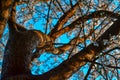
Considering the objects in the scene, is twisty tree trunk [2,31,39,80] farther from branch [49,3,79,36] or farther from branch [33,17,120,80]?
branch [49,3,79,36]

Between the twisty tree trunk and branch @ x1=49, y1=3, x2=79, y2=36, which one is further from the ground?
branch @ x1=49, y1=3, x2=79, y2=36

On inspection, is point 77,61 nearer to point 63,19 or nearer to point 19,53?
point 19,53

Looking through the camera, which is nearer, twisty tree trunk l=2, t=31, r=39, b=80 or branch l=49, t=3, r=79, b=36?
twisty tree trunk l=2, t=31, r=39, b=80

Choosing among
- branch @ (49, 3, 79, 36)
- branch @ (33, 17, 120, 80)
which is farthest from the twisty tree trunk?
branch @ (49, 3, 79, 36)

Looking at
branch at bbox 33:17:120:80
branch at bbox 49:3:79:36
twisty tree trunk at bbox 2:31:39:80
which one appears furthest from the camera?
branch at bbox 49:3:79:36

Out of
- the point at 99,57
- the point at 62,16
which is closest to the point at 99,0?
the point at 62,16

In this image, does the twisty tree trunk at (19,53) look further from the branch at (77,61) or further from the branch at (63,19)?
the branch at (63,19)

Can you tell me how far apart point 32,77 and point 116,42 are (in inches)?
65.4

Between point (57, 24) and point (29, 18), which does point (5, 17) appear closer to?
point (57, 24)

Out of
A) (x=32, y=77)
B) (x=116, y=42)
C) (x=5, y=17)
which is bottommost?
(x=32, y=77)

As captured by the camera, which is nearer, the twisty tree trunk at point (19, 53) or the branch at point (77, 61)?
the branch at point (77, 61)

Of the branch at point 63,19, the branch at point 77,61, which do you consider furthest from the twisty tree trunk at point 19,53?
the branch at point 63,19

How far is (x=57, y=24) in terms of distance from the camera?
24.6 feet

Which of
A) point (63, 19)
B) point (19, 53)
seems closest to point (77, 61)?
point (19, 53)
